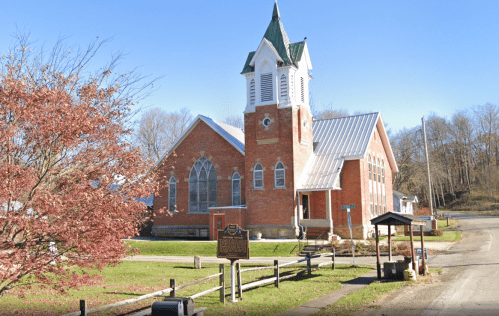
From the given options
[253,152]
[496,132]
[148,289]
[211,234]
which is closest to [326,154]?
[253,152]

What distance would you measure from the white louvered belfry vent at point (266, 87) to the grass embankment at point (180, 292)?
15531 millimetres

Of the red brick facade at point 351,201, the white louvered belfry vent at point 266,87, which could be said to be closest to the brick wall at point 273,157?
the white louvered belfry vent at point 266,87

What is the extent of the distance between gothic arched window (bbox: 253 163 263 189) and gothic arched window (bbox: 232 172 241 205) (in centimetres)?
220

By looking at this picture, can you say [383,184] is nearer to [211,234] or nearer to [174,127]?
[211,234]

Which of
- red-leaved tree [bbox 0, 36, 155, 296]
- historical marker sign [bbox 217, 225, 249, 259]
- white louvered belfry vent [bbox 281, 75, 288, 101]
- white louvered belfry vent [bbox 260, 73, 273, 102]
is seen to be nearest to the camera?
red-leaved tree [bbox 0, 36, 155, 296]

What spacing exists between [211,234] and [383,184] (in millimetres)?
16429

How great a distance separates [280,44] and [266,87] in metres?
3.75

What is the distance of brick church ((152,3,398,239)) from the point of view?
1203 inches

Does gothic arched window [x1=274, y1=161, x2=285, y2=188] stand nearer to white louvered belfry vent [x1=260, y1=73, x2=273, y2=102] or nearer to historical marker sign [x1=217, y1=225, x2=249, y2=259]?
white louvered belfry vent [x1=260, y1=73, x2=273, y2=102]

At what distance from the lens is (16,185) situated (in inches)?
297

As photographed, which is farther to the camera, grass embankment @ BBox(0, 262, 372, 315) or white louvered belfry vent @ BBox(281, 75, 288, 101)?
white louvered belfry vent @ BBox(281, 75, 288, 101)

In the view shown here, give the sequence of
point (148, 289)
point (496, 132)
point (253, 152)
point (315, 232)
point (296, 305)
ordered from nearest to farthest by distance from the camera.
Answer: point (296, 305) < point (148, 289) < point (315, 232) < point (253, 152) < point (496, 132)

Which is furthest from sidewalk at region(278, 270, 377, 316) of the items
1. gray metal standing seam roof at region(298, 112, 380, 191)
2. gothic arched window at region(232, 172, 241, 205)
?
gothic arched window at region(232, 172, 241, 205)

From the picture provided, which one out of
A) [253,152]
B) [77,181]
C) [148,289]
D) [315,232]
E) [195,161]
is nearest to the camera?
[77,181]
